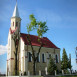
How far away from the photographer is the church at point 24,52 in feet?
124

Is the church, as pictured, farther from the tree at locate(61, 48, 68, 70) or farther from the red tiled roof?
the tree at locate(61, 48, 68, 70)

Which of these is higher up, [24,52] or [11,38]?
[11,38]

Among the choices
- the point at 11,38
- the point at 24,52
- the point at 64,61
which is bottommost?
the point at 64,61

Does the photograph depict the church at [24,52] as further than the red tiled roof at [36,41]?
No

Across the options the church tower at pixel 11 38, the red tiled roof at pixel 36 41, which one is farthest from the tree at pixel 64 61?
the church tower at pixel 11 38

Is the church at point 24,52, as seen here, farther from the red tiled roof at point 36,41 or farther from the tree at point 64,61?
the tree at point 64,61

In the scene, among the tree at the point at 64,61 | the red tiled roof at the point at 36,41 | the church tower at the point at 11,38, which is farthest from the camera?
the tree at the point at 64,61

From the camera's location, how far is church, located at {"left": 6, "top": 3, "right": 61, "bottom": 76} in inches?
1491

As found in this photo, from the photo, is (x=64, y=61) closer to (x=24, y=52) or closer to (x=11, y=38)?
(x=24, y=52)

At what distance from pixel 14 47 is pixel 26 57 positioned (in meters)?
5.93

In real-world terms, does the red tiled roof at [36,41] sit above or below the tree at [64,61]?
above

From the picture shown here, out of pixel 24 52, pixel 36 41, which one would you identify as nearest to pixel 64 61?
pixel 36 41

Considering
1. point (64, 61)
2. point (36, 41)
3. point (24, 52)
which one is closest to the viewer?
point (24, 52)

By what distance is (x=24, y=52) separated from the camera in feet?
124
